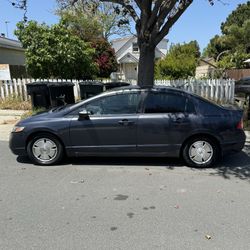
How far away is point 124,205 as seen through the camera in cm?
420

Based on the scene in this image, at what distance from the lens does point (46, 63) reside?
14883mm

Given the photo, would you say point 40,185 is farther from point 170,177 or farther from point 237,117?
point 237,117

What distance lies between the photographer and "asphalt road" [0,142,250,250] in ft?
11.0

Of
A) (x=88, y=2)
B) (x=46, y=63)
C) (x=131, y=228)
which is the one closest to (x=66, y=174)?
(x=131, y=228)

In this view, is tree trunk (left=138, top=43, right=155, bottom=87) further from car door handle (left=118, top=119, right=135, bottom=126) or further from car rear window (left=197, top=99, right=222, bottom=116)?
car door handle (left=118, top=119, right=135, bottom=126)

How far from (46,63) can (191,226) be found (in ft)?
41.6

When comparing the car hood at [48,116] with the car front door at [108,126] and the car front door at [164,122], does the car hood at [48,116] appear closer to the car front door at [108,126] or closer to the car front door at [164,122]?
the car front door at [108,126]

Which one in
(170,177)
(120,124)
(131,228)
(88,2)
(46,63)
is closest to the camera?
(131,228)

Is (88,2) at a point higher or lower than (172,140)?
higher

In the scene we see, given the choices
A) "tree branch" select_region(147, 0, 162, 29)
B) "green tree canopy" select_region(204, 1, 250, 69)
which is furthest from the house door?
"tree branch" select_region(147, 0, 162, 29)

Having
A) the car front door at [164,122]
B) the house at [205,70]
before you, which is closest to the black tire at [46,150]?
the car front door at [164,122]

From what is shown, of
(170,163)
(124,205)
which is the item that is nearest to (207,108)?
(170,163)

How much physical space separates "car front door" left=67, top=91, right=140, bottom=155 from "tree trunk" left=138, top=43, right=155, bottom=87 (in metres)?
2.85

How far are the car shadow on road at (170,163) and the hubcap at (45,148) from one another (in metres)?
0.29
